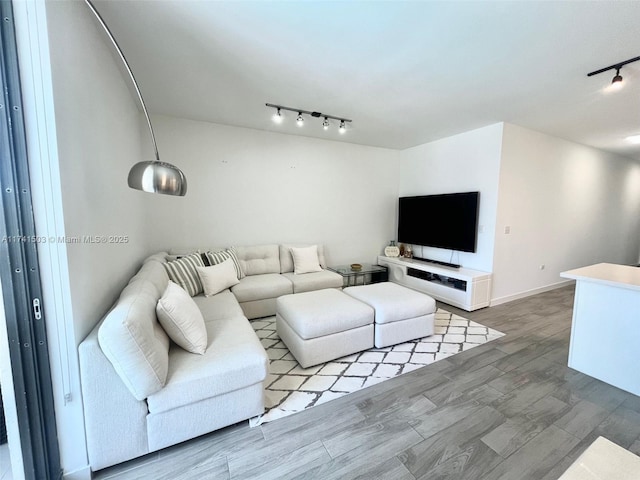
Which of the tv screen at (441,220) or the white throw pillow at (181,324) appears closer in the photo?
the white throw pillow at (181,324)

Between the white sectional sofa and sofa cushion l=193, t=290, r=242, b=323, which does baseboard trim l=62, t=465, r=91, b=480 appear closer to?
the white sectional sofa

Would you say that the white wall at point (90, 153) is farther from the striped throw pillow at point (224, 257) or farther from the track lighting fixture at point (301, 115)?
the track lighting fixture at point (301, 115)

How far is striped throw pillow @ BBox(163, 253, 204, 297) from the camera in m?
2.78

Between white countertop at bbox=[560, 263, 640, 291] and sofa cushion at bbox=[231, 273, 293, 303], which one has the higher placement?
white countertop at bbox=[560, 263, 640, 291]

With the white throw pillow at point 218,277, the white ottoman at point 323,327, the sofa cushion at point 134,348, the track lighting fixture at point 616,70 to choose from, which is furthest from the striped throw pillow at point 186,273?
the track lighting fixture at point 616,70

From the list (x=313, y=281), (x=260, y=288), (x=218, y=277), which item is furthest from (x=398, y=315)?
(x=218, y=277)

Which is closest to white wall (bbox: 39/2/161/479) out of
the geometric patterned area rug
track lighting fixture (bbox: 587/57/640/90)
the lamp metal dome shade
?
the lamp metal dome shade

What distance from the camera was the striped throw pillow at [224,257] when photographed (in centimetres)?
329

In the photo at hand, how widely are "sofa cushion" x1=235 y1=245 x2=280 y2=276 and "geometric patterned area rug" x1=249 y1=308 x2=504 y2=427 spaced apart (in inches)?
36.8

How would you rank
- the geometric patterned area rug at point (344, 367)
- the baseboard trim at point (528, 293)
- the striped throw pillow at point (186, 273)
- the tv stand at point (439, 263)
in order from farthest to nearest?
the tv stand at point (439, 263), the baseboard trim at point (528, 293), the striped throw pillow at point (186, 273), the geometric patterned area rug at point (344, 367)

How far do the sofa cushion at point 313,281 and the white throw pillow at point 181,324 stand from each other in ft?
5.90

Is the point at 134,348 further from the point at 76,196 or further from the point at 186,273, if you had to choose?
the point at 186,273

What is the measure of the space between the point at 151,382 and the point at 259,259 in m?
2.54

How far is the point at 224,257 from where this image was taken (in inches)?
132
